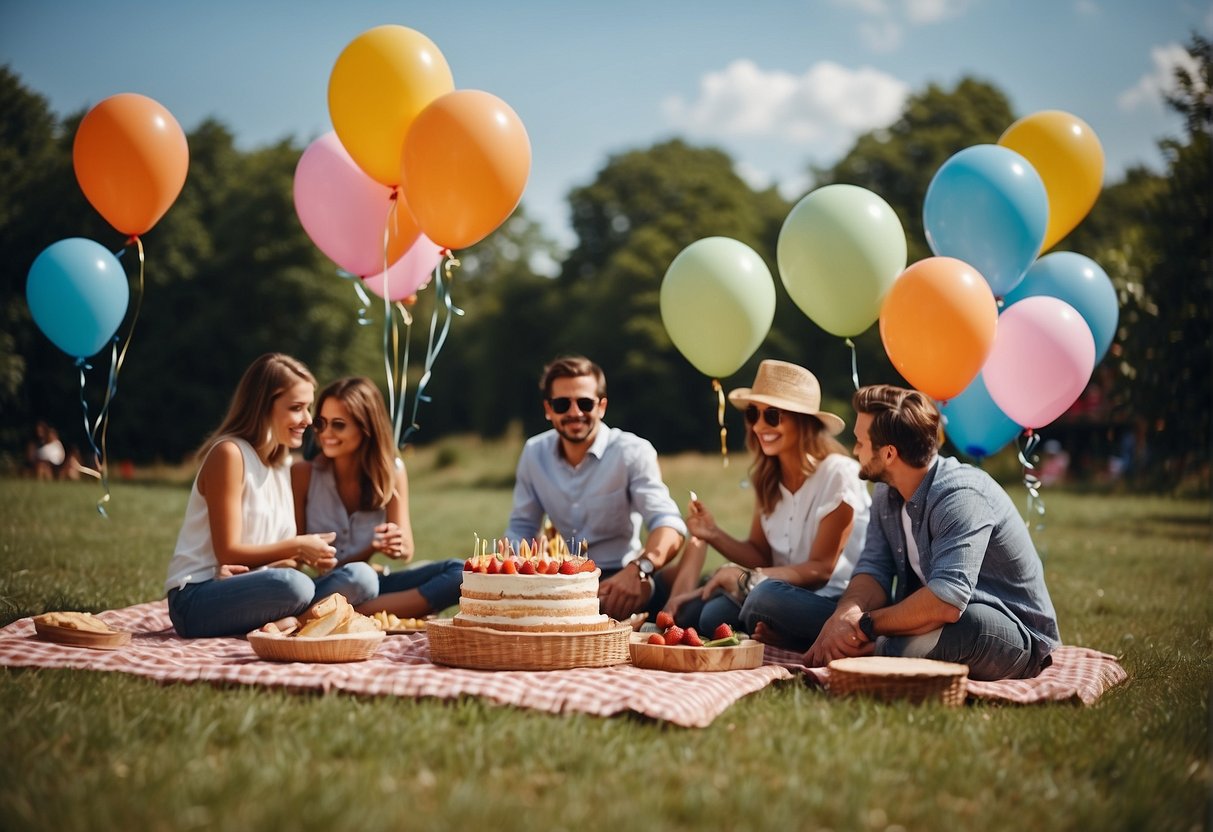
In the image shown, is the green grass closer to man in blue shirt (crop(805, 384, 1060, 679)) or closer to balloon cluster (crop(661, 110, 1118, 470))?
man in blue shirt (crop(805, 384, 1060, 679))

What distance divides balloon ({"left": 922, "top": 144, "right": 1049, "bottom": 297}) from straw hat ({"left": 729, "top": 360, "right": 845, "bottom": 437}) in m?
1.28

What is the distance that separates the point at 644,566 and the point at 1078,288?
11.1ft

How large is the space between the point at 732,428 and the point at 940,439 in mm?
35599

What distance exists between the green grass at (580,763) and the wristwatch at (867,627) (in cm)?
52

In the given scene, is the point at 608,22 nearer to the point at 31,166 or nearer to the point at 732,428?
the point at 31,166

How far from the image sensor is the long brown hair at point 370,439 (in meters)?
7.02

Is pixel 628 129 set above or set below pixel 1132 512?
above

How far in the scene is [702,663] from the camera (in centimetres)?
549

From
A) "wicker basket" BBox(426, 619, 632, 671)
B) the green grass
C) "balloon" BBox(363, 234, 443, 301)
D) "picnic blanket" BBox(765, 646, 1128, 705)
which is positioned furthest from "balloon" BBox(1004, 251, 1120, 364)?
"balloon" BBox(363, 234, 443, 301)

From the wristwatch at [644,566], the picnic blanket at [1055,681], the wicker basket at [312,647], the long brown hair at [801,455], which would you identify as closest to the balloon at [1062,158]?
the long brown hair at [801,455]

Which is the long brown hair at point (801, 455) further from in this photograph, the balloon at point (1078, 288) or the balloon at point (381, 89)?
the balloon at point (381, 89)

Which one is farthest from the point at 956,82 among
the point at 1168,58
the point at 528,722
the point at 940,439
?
the point at 528,722

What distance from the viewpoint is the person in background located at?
616cm

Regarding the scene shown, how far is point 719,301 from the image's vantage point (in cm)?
712
